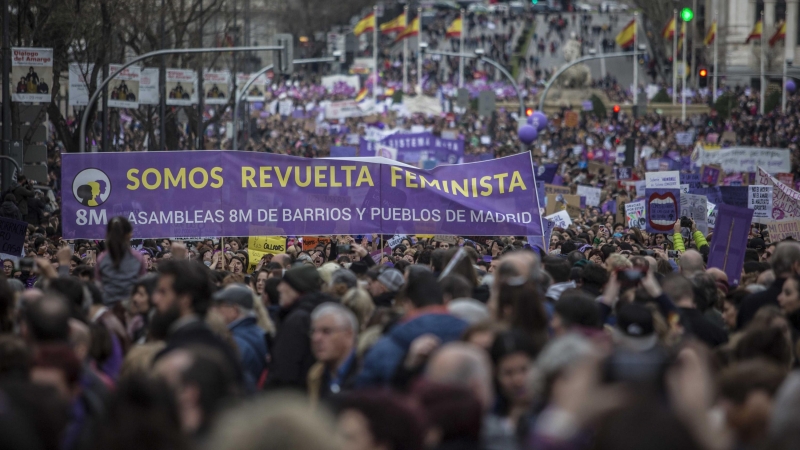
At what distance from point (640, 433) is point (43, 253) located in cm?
1282

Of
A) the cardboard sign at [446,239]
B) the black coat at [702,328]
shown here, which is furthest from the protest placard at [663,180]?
the black coat at [702,328]

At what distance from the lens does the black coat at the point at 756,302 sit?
848cm

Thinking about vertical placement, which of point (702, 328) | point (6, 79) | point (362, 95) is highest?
point (362, 95)

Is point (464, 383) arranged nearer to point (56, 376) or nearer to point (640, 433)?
point (640, 433)

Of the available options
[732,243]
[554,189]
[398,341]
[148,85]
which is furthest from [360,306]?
[148,85]

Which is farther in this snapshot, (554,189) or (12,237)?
(554,189)

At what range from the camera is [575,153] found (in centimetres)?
4856

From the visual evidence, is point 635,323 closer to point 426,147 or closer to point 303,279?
point 303,279

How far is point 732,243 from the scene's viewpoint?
40.7 feet

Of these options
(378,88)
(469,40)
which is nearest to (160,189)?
(378,88)

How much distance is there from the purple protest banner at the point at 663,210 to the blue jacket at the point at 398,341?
1107 cm

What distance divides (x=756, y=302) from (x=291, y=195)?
19.9 ft

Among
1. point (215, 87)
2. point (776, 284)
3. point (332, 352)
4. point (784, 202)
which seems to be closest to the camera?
point (332, 352)

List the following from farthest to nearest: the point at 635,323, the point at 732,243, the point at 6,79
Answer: the point at 6,79 < the point at 732,243 < the point at 635,323
